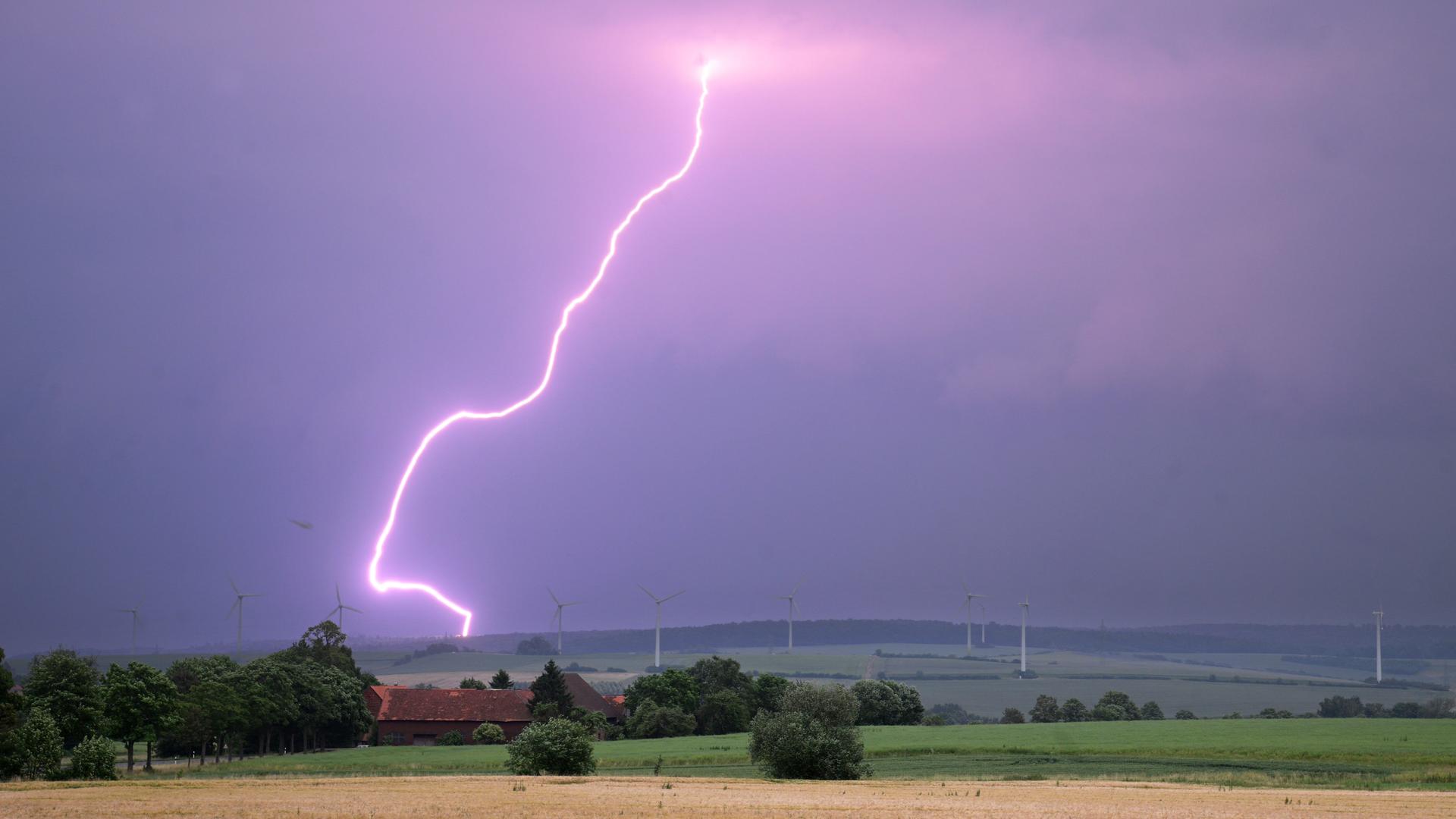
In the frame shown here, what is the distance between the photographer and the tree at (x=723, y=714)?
349ft

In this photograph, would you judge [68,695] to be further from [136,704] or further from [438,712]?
[438,712]

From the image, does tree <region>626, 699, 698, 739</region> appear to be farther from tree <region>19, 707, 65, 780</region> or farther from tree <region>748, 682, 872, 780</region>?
tree <region>19, 707, 65, 780</region>

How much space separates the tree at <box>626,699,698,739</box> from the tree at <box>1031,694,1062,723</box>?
113ft

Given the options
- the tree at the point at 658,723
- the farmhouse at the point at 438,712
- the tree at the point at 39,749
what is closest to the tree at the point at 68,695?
the tree at the point at 39,749

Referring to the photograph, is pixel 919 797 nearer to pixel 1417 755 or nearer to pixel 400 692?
pixel 1417 755

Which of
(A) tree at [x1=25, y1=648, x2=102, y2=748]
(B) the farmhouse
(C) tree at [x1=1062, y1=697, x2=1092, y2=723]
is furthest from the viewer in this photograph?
(C) tree at [x1=1062, y1=697, x2=1092, y2=723]

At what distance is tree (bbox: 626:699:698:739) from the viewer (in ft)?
334

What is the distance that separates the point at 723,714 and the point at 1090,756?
46376 mm

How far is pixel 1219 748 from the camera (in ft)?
216

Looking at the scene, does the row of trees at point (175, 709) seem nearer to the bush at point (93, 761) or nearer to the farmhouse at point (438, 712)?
the bush at point (93, 761)

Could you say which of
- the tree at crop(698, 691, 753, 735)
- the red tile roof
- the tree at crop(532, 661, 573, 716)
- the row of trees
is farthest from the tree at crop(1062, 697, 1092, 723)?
the row of trees

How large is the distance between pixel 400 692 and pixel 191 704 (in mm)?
34938

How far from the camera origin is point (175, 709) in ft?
231

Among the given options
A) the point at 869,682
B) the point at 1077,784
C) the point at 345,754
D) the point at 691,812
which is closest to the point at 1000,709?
the point at 869,682
